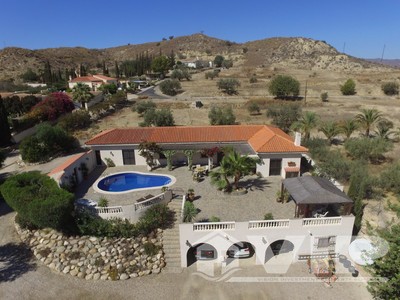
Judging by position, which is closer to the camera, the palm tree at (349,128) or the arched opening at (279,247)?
the arched opening at (279,247)

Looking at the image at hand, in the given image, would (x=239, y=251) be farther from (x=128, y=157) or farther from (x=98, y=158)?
(x=98, y=158)

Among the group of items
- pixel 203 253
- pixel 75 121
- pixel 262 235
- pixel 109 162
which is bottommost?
pixel 203 253

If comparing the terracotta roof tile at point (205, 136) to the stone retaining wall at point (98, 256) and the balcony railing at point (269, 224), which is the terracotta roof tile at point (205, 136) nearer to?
the balcony railing at point (269, 224)

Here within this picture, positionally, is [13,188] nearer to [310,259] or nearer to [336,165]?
[310,259]

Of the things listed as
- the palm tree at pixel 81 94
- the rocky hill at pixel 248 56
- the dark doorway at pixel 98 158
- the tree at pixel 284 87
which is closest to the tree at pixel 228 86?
the tree at pixel 284 87

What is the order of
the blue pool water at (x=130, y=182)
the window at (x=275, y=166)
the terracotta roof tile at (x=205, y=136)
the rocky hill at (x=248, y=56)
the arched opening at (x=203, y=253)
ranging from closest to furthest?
1. the arched opening at (x=203, y=253)
2. the blue pool water at (x=130, y=182)
3. the window at (x=275, y=166)
4. the terracotta roof tile at (x=205, y=136)
5. the rocky hill at (x=248, y=56)

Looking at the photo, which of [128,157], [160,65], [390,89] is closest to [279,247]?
[128,157]

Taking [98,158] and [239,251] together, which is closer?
[239,251]

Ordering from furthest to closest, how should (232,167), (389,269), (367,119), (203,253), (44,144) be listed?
(367,119) < (44,144) < (232,167) < (203,253) < (389,269)
